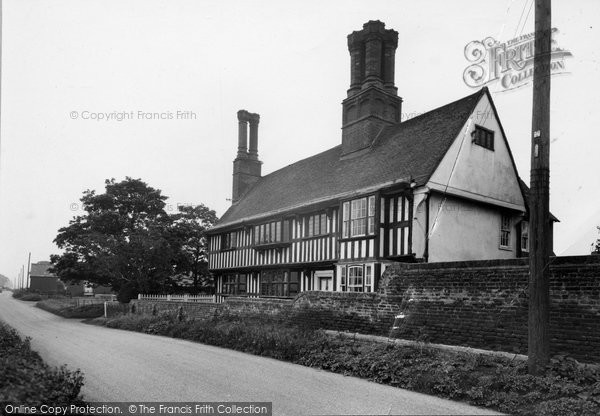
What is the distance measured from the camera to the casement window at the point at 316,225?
18.9 meters

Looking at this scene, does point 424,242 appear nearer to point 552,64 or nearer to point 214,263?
point 552,64

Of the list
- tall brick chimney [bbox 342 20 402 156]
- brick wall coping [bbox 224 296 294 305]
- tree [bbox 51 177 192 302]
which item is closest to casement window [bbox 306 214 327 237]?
brick wall coping [bbox 224 296 294 305]

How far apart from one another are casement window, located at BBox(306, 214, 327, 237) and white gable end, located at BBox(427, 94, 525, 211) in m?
5.22

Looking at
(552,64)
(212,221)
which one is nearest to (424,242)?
(552,64)

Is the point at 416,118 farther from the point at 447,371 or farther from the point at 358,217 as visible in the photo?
the point at 447,371

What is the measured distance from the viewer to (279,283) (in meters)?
21.4

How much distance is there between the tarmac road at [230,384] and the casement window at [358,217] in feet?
19.8

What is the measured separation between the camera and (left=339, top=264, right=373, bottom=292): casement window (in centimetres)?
1563

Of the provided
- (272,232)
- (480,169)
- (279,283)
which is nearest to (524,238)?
(480,169)

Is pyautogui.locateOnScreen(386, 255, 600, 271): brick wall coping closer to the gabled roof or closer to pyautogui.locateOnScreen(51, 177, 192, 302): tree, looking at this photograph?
the gabled roof

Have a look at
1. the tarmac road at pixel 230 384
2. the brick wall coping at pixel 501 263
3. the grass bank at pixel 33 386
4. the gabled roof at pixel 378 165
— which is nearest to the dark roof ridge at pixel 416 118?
the gabled roof at pixel 378 165

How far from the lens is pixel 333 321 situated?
13.1 m

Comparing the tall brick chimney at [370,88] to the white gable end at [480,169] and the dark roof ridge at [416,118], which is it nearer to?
the dark roof ridge at [416,118]

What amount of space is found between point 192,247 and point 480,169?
23142 mm
